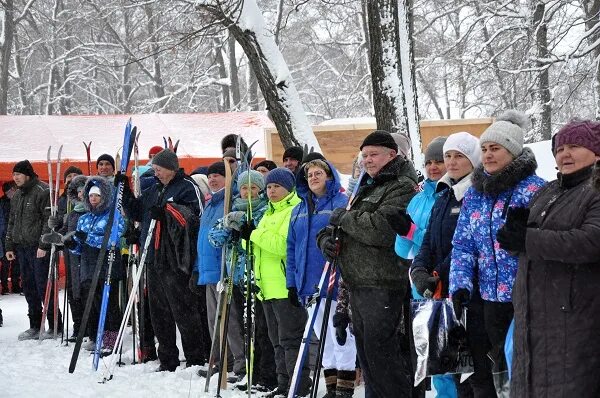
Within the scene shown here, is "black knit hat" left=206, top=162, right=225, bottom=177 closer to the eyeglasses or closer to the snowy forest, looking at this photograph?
the eyeglasses

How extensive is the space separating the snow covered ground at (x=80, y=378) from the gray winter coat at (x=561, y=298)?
295 centimetres

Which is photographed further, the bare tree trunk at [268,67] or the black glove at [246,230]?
the bare tree trunk at [268,67]

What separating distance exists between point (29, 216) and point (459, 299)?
7.52m

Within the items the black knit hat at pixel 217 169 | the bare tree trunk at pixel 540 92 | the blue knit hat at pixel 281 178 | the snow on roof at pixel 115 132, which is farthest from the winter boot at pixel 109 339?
the bare tree trunk at pixel 540 92

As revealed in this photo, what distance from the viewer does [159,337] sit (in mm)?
7875

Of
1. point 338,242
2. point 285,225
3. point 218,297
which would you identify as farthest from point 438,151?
point 218,297

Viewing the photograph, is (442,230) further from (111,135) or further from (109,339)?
(111,135)

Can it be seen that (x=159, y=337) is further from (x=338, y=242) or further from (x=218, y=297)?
(x=338, y=242)

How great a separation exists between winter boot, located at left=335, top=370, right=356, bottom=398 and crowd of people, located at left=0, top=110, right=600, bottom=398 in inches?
0.6

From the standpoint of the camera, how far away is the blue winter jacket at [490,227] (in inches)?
163

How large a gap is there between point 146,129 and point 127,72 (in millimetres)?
18194

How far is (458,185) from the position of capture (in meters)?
4.62

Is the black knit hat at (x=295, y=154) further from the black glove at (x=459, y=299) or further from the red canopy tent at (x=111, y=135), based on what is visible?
the red canopy tent at (x=111, y=135)

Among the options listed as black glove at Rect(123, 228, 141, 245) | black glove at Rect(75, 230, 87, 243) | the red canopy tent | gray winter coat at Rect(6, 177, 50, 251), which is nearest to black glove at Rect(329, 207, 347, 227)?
black glove at Rect(123, 228, 141, 245)
